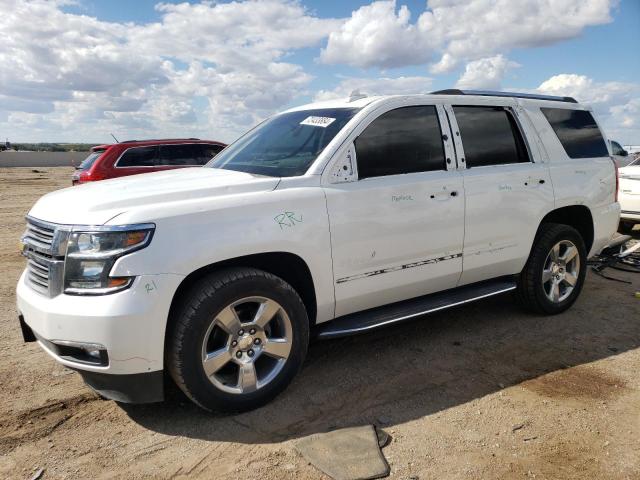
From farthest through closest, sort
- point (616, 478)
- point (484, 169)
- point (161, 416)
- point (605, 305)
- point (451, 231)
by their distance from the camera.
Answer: point (605, 305) → point (484, 169) → point (451, 231) → point (161, 416) → point (616, 478)

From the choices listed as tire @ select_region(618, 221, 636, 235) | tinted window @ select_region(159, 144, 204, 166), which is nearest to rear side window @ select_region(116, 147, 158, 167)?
tinted window @ select_region(159, 144, 204, 166)

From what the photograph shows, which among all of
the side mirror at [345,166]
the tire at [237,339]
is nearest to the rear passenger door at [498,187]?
the side mirror at [345,166]

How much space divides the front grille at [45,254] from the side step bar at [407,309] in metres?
1.68

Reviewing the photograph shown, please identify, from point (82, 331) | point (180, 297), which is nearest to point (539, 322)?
point (180, 297)

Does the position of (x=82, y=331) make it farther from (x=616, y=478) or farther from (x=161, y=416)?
(x=616, y=478)

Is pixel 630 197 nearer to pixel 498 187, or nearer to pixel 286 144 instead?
pixel 498 187

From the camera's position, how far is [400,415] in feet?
10.9

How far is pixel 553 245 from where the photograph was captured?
4.89 metres

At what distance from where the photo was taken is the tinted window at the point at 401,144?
3.77 metres

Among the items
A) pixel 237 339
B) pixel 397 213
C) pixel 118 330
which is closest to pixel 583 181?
pixel 397 213

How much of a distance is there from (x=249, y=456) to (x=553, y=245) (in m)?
3.42

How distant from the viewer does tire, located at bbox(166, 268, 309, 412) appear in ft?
9.94

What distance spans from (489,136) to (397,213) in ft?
4.55

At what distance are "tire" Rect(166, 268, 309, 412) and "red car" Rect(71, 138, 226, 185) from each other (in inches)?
293
